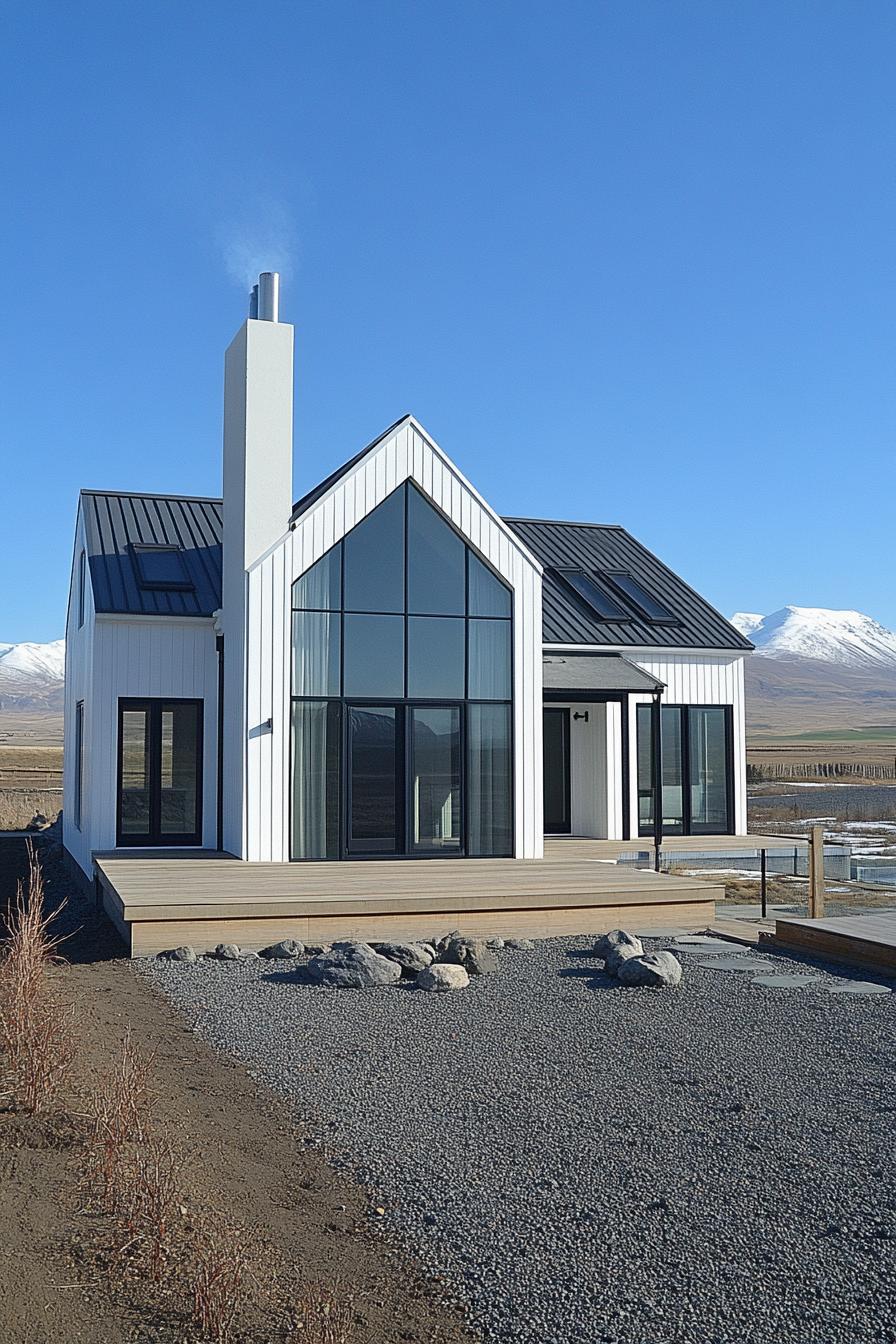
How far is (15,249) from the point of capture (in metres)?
13.2

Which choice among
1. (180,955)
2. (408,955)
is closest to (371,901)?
(408,955)

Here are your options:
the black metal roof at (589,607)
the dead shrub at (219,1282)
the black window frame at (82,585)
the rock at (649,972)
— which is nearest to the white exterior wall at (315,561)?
the black metal roof at (589,607)

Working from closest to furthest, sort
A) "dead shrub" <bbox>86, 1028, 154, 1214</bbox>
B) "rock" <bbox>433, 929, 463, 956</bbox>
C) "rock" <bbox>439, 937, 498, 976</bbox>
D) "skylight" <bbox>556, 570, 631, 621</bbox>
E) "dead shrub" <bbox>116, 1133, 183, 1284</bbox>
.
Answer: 1. "dead shrub" <bbox>116, 1133, 183, 1284</bbox>
2. "dead shrub" <bbox>86, 1028, 154, 1214</bbox>
3. "rock" <bbox>439, 937, 498, 976</bbox>
4. "rock" <bbox>433, 929, 463, 956</bbox>
5. "skylight" <bbox>556, 570, 631, 621</bbox>

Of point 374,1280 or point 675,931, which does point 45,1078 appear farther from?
point 675,931

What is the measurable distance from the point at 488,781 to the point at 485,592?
218cm

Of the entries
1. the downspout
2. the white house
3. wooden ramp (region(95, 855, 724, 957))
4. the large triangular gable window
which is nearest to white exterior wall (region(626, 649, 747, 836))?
the white house

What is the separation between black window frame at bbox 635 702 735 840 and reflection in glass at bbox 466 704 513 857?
3.90m

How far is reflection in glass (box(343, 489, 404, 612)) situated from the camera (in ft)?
42.0

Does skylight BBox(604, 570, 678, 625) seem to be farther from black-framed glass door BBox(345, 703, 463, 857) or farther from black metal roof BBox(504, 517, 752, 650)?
black-framed glass door BBox(345, 703, 463, 857)

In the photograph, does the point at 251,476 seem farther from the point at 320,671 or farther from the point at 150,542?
the point at 150,542

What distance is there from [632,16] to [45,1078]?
1213cm

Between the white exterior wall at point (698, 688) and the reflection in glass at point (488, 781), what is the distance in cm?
374

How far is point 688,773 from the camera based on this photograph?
1681 centimetres

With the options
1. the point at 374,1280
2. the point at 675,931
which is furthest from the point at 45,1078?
the point at 675,931
